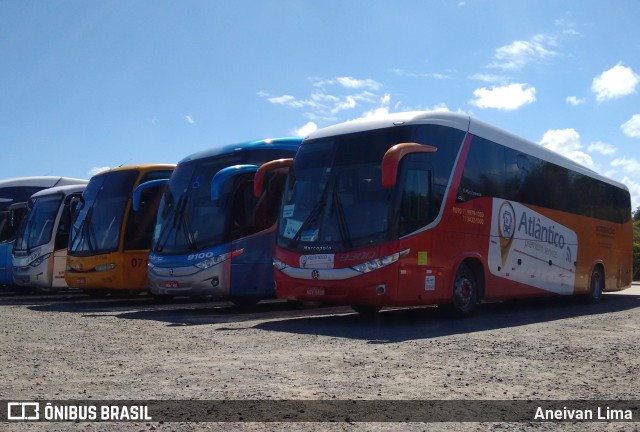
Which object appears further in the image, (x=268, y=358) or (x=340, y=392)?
(x=268, y=358)

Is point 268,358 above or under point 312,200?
under

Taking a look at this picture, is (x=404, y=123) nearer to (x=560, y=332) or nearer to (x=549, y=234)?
(x=560, y=332)

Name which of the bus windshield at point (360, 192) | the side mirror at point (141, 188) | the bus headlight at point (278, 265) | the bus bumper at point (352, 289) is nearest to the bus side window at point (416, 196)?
the bus windshield at point (360, 192)

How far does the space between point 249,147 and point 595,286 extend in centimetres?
994

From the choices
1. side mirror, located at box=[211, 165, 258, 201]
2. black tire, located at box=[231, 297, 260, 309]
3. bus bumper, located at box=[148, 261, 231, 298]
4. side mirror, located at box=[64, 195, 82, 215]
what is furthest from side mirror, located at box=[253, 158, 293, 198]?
side mirror, located at box=[64, 195, 82, 215]

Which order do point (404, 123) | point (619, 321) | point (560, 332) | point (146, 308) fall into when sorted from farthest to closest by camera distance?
point (146, 308)
point (619, 321)
point (404, 123)
point (560, 332)

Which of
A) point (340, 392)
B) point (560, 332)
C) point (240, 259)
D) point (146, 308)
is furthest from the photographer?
point (146, 308)

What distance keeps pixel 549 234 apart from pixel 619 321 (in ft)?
11.2

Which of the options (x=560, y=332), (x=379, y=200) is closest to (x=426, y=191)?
(x=379, y=200)

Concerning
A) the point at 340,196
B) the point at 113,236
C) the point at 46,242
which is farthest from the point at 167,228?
the point at 46,242

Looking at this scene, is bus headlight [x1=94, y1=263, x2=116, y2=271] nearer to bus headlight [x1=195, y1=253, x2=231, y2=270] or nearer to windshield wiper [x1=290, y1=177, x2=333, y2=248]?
bus headlight [x1=195, y1=253, x2=231, y2=270]

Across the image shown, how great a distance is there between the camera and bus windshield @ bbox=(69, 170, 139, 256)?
16.6 m

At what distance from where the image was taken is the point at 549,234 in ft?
50.6

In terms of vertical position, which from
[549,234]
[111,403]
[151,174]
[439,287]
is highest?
[151,174]
